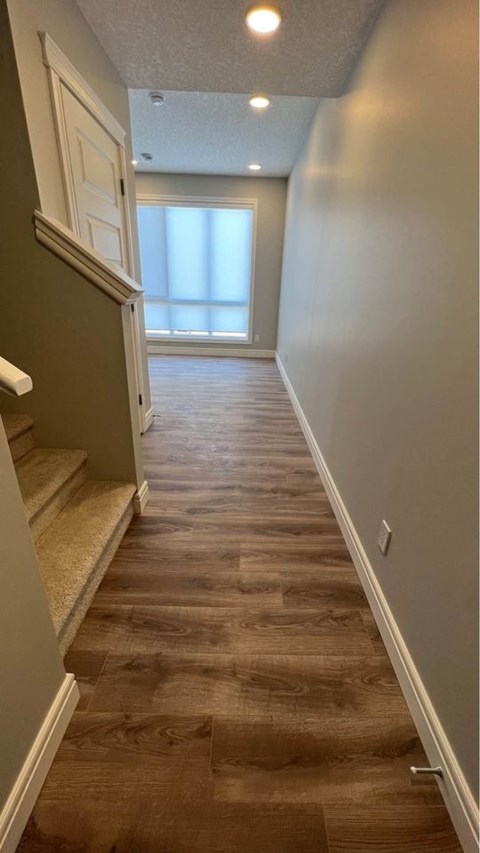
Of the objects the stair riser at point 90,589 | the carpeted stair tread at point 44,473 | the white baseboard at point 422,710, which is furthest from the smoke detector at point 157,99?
the white baseboard at point 422,710

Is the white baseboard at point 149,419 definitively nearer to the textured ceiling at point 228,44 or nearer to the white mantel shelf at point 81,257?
the white mantel shelf at point 81,257

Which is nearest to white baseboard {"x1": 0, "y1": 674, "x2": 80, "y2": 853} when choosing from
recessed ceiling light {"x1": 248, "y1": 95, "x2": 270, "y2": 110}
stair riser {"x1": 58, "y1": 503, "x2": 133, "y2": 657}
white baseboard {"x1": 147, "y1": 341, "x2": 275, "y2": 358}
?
stair riser {"x1": 58, "y1": 503, "x2": 133, "y2": 657}

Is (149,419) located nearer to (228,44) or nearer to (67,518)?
(67,518)

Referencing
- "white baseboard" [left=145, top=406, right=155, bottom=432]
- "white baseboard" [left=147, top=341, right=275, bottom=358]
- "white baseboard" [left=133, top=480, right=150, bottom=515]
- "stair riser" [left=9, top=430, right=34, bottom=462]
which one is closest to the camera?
"stair riser" [left=9, top=430, right=34, bottom=462]

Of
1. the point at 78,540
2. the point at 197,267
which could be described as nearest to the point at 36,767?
the point at 78,540

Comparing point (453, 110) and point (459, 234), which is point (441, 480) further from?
point (453, 110)

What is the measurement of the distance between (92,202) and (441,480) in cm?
225

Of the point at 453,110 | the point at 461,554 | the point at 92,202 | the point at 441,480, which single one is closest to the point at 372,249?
the point at 453,110

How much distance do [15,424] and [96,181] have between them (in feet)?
4.85

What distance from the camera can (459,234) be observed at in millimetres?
926

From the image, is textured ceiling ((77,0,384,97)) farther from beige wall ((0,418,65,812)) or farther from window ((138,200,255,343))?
window ((138,200,255,343))

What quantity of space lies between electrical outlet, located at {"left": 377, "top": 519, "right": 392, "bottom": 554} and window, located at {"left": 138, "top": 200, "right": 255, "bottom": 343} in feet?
15.9

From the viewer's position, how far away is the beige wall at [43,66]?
1.34m

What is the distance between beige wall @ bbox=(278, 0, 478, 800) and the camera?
889 millimetres
